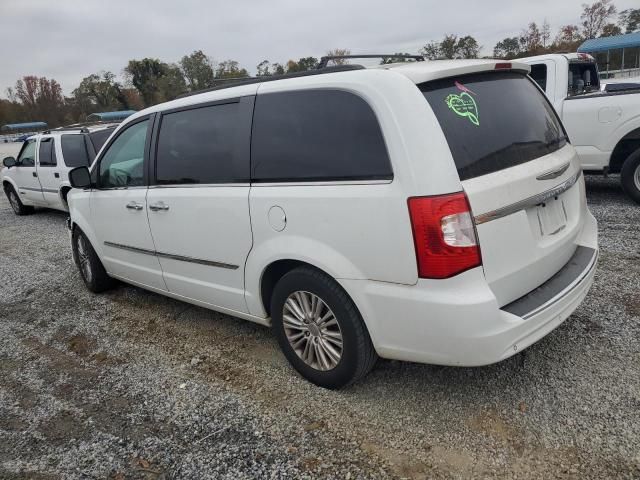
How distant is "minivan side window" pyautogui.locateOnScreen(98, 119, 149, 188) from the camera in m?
4.04

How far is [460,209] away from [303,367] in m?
1.47

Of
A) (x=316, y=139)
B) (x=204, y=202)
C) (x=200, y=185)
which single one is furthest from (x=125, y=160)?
(x=316, y=139)

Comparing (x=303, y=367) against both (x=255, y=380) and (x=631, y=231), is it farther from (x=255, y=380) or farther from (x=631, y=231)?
(x=631, y=231)

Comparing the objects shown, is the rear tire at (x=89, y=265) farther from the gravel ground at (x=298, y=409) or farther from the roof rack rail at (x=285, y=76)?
the roof rack rail at (x=285, y=76)

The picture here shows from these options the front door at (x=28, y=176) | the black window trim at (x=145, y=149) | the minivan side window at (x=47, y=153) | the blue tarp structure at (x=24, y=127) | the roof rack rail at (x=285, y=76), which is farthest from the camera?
the blue tarp structure at (x=24, y=127)

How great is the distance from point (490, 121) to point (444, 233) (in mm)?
768

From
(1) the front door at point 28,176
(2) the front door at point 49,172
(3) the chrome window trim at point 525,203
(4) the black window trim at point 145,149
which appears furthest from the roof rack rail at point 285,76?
(1) the front door at point 28,176

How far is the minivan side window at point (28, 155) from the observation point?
32.7 feet

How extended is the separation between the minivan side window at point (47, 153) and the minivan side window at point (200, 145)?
20.9ft

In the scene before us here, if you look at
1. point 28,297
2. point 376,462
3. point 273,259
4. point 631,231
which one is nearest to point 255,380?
point 273,259

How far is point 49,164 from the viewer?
924 cm

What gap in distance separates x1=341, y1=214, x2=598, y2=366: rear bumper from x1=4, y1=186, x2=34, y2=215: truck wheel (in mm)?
10876

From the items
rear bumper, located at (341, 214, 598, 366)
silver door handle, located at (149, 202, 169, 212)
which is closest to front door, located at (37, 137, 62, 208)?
silver door handle, located at (149, 202, 169, 212)

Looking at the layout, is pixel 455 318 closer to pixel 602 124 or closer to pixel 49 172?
pixel 602 124
